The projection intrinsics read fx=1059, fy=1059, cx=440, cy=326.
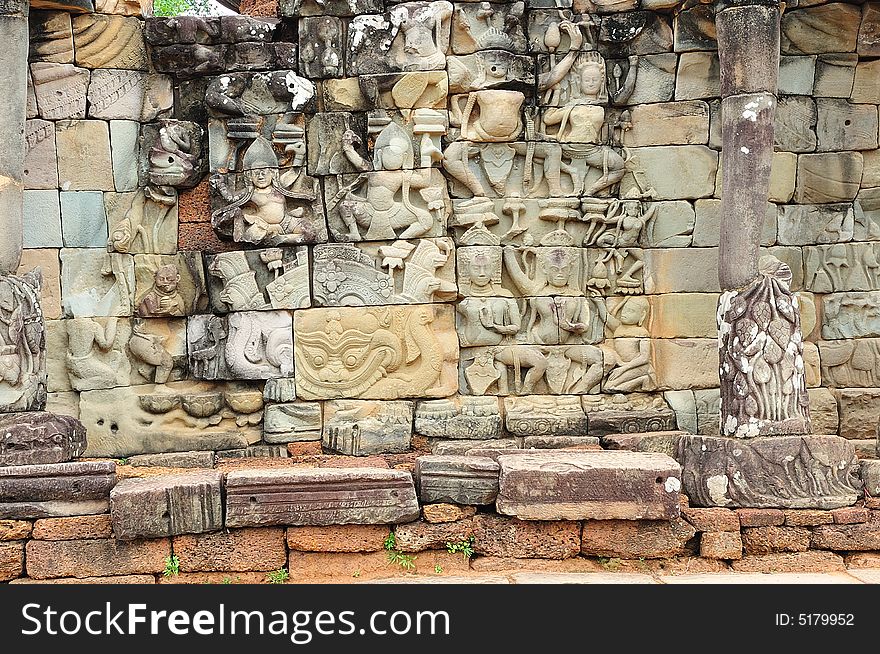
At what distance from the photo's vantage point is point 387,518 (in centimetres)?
668

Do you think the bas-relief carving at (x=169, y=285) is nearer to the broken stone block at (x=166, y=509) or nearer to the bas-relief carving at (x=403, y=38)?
the bas-relief carving at (x=403, y=38)

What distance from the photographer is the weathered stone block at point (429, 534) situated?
6723 millimetres

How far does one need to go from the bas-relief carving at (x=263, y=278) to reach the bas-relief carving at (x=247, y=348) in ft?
0.37

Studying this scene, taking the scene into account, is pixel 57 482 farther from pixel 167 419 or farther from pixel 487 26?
pixel 487 26

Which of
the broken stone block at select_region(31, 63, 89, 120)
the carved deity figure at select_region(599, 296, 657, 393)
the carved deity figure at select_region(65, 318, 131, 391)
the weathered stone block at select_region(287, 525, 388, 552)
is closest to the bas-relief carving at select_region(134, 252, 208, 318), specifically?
the carved deity figure at select_region(65, 318, 131, 391)

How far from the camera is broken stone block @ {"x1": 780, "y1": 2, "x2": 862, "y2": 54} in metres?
9.28

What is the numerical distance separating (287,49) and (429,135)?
1.45 m

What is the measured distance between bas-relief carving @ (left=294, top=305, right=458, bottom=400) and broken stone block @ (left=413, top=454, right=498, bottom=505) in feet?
→ 7.56

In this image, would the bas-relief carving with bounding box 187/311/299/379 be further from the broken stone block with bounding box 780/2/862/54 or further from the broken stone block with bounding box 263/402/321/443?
the broken stone block with bounding box 780/2/862/54

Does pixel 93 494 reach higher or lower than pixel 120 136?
lower

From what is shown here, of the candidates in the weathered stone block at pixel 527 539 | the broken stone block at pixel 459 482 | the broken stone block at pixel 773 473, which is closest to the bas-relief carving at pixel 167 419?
the broken stone block at pixel 459 482

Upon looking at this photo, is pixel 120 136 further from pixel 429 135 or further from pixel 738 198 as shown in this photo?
pixel 738 198

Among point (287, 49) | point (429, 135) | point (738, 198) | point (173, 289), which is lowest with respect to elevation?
point (173, 289)

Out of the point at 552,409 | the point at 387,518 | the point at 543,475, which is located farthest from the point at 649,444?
the point at 387,518
